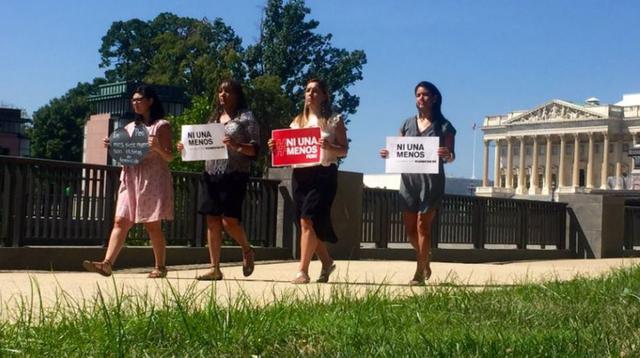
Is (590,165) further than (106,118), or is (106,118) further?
(590,165)

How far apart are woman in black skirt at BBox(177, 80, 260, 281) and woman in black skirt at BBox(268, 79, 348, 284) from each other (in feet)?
1.46

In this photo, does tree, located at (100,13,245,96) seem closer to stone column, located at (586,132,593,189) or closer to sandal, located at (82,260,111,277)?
sandal, located at (82,260,111,277)

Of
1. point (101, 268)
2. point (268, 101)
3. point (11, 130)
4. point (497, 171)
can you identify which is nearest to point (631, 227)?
point (101, 268)

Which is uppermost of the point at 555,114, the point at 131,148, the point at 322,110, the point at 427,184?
the point at 555,114

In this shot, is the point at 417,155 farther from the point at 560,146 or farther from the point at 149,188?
the point at 560,146

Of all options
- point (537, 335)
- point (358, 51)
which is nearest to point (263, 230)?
point (537, 335)

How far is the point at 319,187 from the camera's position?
27.9ft

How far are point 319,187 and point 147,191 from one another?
4.85ft

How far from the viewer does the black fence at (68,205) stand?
10.9 metres

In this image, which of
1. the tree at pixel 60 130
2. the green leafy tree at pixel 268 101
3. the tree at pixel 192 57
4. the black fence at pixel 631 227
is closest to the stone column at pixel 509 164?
the tree at pixel 60 130

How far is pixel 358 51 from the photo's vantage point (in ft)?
210

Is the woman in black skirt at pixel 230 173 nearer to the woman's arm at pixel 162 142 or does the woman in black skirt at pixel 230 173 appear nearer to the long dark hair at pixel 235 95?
the long dark hair at pixel 235 95

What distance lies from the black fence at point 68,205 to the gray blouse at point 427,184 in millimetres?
4292

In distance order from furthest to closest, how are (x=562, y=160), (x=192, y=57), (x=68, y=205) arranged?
1. (x=562, y=160)
2. (x=192, y=57)
3. (x=68, y=205)
